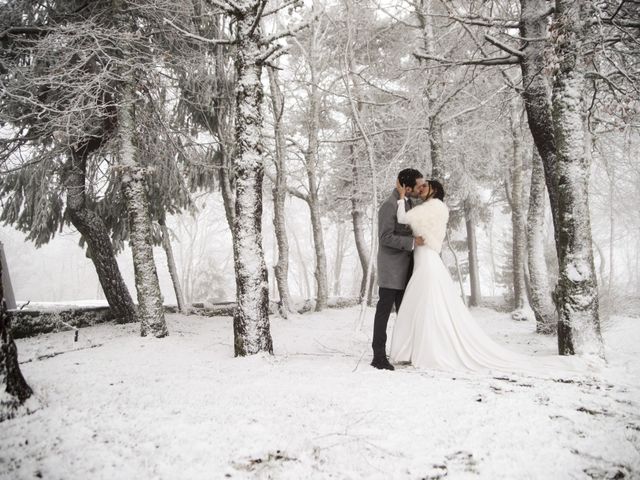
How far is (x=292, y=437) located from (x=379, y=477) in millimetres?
617

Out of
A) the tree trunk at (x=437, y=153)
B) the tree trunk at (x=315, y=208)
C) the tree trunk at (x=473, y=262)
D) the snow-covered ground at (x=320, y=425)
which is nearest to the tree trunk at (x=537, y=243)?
the tree trunk at (x=437, y=153)

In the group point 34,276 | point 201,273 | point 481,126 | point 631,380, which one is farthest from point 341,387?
point 34,276

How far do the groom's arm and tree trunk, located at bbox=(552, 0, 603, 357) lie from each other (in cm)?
182

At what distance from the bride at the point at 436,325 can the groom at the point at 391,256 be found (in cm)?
11

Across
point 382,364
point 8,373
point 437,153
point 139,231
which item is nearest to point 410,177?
point 382,364

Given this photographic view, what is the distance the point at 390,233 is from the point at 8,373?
11.9 ft

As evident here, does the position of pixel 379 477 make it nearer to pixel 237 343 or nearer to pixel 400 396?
pixel 400 396

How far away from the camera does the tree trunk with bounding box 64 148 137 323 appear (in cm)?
806

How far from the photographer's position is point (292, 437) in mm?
2227

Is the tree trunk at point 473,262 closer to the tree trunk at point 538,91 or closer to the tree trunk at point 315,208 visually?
the tree trunk at point 315,208

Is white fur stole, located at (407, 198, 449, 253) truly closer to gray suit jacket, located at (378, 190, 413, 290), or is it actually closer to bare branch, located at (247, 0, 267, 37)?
gray suit jacket, located at (378, 190, 413, 290)

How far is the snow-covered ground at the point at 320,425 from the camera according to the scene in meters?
1.90

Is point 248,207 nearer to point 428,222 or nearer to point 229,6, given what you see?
point 428,222

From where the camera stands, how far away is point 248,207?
4.54 metres
